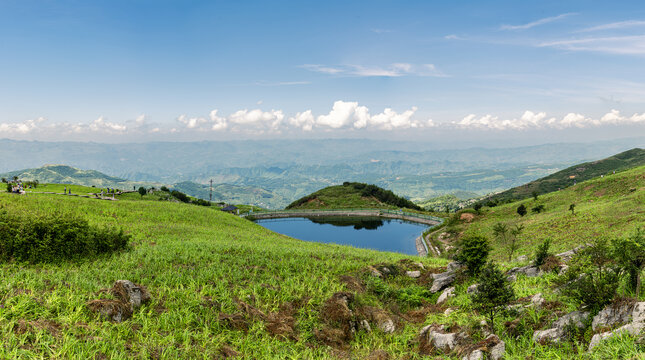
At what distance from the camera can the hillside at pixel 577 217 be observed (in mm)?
26078

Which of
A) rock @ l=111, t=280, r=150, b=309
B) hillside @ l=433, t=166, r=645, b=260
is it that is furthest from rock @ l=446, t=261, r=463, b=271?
rock @ l=111, t=280, r=150, b=309

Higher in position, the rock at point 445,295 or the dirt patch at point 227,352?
the dirt patch at point 227,352

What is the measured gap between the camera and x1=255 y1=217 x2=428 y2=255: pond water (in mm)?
53312

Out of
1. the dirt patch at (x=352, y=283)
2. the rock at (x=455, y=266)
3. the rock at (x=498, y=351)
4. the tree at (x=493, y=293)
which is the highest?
the tree at (x=493, y=293)

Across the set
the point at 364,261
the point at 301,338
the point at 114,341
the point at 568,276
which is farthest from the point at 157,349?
the point at 568,276

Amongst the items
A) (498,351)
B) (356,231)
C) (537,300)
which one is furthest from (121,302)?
(356,231)

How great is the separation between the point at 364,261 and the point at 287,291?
733 centimetres

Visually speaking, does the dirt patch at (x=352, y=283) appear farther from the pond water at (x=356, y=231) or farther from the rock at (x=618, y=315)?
the pond water at (x=356, y=231)

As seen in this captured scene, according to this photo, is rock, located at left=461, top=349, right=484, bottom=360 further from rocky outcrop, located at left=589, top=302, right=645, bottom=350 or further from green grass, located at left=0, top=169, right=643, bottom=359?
rocky outcrop, located at left=589, top=302, right=645, bottom=350

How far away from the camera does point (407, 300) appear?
13961 millimetres

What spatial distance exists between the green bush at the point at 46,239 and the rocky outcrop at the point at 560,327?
62.9ft

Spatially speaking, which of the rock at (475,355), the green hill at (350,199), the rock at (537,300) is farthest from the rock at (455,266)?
the green hill at (350,199)

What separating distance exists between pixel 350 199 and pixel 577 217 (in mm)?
70081

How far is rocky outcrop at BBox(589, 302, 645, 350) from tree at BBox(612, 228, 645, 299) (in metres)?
1.43
